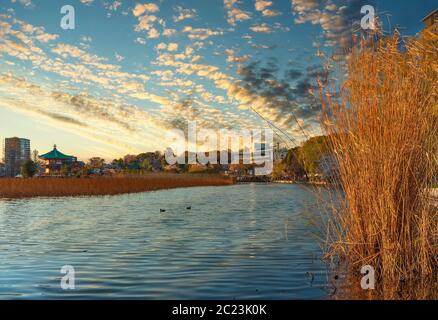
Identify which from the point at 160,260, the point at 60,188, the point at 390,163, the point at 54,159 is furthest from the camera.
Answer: the point at 54,159

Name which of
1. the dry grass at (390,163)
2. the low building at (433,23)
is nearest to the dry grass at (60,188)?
the low building at (433,23)

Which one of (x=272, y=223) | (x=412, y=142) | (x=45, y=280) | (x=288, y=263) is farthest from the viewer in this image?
(x=272, y=223)

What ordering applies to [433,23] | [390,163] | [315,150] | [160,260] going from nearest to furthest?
1. [390,163]
2. [315,150]
3. [160,260]
4. [433,23]

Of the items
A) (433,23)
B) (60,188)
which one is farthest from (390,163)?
(60,188)

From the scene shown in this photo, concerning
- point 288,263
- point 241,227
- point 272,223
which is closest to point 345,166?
point 288,263

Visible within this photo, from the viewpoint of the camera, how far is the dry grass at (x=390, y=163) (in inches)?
249

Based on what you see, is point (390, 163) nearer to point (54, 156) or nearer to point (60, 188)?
point (60, 188)

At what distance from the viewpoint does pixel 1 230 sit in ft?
43.3

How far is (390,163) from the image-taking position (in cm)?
633

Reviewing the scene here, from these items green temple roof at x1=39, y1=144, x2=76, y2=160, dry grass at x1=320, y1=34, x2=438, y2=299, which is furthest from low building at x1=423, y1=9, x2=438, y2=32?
green temple roof at x1=39, y1=144, x2=76, y2=160

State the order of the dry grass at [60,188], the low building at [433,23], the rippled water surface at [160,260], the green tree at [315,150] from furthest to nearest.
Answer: the dry grass at [60,188], the low building at [433,23], the green tree at [315,150], the rippled water surface at [160,260]

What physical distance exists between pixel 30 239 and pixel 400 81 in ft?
31.0

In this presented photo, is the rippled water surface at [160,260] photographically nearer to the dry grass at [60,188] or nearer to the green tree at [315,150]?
the green tree at [315,150]

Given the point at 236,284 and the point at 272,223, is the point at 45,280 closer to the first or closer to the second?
the point at 236,284
